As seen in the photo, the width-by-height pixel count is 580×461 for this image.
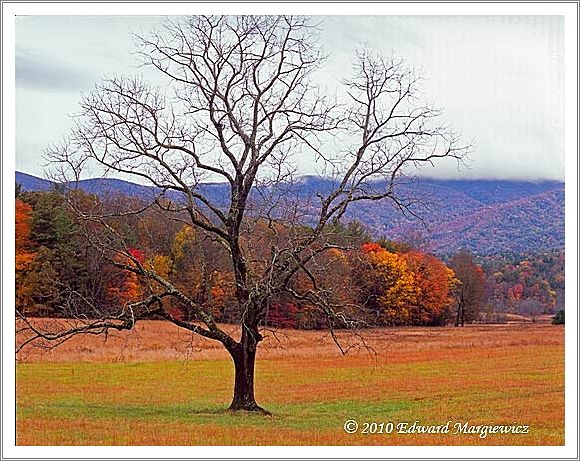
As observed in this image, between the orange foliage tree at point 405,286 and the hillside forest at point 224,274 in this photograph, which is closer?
the hillside forest at point 224,274

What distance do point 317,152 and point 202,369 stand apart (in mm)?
2521

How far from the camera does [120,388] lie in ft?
36.3

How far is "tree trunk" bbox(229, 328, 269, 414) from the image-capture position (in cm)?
1082

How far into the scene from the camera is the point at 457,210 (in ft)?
35.8

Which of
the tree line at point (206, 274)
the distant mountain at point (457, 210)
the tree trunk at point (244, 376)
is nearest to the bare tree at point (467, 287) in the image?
the tree line at point (206, 274)

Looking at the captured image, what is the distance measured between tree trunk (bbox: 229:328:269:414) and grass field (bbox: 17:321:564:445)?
0.45 feet

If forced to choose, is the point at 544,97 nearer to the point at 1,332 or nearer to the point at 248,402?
the point at 248,402

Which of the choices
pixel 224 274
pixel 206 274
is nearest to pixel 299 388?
pixel 224 274

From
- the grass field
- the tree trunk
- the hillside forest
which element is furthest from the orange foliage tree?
the tree trunk

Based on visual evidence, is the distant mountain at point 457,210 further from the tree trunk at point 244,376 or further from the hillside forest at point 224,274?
the tree trunk at point 244,376

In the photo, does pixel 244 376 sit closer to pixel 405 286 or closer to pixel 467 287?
pixel 405 286

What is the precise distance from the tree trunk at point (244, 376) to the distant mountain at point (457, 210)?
142 centimetres

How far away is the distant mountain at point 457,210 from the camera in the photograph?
34.8ft

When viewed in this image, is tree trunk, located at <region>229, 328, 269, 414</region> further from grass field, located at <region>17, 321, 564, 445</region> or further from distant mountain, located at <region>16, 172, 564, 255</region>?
distant mountain, located at <region>16, 172, 564, 255</region>
